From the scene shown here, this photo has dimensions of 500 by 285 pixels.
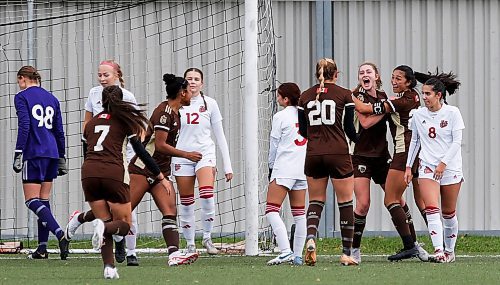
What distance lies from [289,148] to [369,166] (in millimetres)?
920

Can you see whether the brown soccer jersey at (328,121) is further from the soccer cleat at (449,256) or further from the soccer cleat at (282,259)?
the soccer cleat at (449,256)

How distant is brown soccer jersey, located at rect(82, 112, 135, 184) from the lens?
10438 mm

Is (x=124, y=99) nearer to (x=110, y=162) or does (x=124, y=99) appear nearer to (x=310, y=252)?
(x=110, y=162)

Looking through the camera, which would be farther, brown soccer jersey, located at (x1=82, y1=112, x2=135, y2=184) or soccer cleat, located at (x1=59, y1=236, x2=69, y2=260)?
soccer cleat, located at (x1=59, y1=236, x2=69, y2=260)

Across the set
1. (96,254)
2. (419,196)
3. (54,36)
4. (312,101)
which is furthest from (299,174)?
(54,36)

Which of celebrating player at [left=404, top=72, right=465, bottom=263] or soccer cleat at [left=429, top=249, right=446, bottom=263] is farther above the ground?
celebrating player at [left=404, top=72, right=465, bottom=263]

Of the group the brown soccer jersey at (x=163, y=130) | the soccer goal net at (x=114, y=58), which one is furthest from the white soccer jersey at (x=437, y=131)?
the soccer goal net at (x=114, y=58)

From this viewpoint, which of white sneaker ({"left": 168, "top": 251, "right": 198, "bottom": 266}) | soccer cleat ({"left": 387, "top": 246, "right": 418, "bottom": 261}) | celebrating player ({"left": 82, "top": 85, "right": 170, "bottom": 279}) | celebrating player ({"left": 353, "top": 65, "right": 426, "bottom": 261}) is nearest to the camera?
celebrating player ({"left": 82, "top": 85, "right": 170, "bottom": 279})

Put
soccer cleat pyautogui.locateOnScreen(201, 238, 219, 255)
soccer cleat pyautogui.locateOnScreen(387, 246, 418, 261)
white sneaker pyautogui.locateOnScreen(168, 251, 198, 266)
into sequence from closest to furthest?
white sneaker pyautogui.locateOnScreen(168, 251, 198, 266), soccer cleat pyautogui.locateOnScreen(387, 246, 418, 261), soccer cleat pyautogui.locateOnScreen(201, 238, 219, 255)

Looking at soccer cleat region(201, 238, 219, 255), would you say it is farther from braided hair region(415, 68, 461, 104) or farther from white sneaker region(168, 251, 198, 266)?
braided hair region(415, 68, 461, 104)

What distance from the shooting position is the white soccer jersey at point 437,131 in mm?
12586

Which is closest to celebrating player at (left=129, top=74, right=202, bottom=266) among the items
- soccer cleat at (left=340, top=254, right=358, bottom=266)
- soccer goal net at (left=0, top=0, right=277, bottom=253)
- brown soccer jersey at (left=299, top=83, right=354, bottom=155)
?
brown soccer jersey at (left=299, top=83, right=354, bottom=155)

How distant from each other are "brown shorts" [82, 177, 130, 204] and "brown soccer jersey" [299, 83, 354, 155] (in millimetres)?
2168

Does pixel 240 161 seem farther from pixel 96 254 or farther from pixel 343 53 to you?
pixel 96 254
